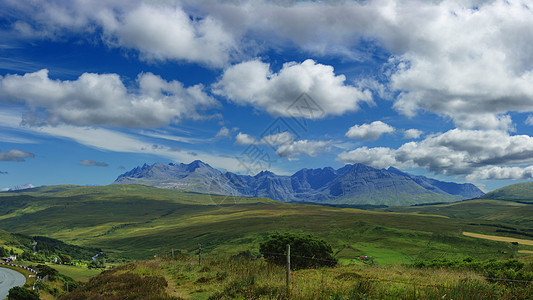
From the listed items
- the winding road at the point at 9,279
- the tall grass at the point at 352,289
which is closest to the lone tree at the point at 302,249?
the tall grass at the point at 352,289

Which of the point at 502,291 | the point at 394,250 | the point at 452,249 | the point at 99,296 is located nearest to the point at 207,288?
the point at 99,296

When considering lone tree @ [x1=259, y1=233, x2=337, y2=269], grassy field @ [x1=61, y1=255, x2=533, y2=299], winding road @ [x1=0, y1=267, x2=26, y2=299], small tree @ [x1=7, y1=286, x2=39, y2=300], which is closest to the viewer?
grassy field @ [x1=61, y1=255, x2=533, y2=299]

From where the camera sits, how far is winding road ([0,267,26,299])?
381ft

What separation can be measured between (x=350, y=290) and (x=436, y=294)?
11.0ft

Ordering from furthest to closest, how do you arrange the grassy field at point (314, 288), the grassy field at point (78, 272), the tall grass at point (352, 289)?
the grassy field at point (78, 272), the grassy field at point (314, 288), the tall grass at point (352, 289)

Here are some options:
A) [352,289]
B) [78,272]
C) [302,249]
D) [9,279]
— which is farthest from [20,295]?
[78,272]

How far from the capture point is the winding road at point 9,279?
381ft

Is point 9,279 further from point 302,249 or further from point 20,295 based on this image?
point 302,249

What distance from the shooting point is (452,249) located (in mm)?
143125

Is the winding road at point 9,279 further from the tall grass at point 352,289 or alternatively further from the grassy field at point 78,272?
the tall grass at point 352,289

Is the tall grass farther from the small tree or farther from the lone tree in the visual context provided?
the small tree

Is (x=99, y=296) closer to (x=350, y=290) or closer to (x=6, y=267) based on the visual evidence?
(x=350, y=290)

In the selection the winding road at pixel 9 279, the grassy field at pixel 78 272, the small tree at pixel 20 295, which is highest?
the small tree at pixel 20 295

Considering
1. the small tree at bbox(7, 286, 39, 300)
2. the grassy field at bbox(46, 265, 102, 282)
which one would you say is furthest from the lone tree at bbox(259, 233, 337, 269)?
the grassy field at bbox(46, 265, 102, 282)
